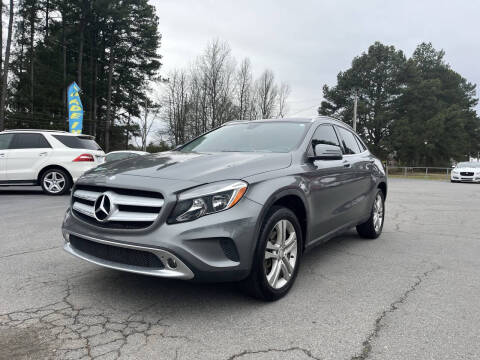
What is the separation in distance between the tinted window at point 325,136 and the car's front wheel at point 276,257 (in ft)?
3.75

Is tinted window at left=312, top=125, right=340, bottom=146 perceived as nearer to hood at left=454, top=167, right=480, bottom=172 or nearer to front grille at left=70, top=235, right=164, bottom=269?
front grille at left=70, top=235, right=164, bottom=269

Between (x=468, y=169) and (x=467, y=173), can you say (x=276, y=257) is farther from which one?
(x=468, y=169)

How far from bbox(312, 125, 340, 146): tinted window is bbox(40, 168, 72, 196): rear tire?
7743 mm

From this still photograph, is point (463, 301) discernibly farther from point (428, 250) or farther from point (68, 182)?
point (68, 182)

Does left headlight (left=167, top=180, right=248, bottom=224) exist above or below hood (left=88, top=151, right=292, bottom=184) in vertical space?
below

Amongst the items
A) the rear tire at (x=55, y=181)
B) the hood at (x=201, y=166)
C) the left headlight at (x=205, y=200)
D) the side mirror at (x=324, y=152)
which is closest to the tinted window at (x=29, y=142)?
the rear tire at (x=55, y=181)

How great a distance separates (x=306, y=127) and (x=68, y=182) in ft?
25.8

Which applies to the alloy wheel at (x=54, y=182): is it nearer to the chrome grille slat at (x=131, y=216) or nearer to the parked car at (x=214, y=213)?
the parked car at (x=214, y=213)

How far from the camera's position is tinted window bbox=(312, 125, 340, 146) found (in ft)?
13.3

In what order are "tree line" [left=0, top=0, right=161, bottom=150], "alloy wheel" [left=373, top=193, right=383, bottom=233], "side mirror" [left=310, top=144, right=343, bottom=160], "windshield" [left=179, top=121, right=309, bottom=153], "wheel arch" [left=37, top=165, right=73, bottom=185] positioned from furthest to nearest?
"tree line" [left=0, top=0, right=161, bottom=150]
"wheel arch" [left=37, top=165, right=73, bottom=185]
"alloy wheel" [left=373, top=193, right=383, bottom=233]
"windshield" [left=179, top=121, right=309, bottom=153]
"side mirror" [left=310, top=144, right=343, bottom=160]

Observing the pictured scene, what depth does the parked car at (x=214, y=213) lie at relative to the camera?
2.58 meters

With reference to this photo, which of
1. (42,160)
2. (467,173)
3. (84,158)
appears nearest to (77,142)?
(84,158)

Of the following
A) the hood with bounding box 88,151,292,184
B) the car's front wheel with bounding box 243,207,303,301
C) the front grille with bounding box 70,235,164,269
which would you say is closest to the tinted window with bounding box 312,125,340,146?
the hood with bounding box 88,151,292,184

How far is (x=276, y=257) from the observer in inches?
120
